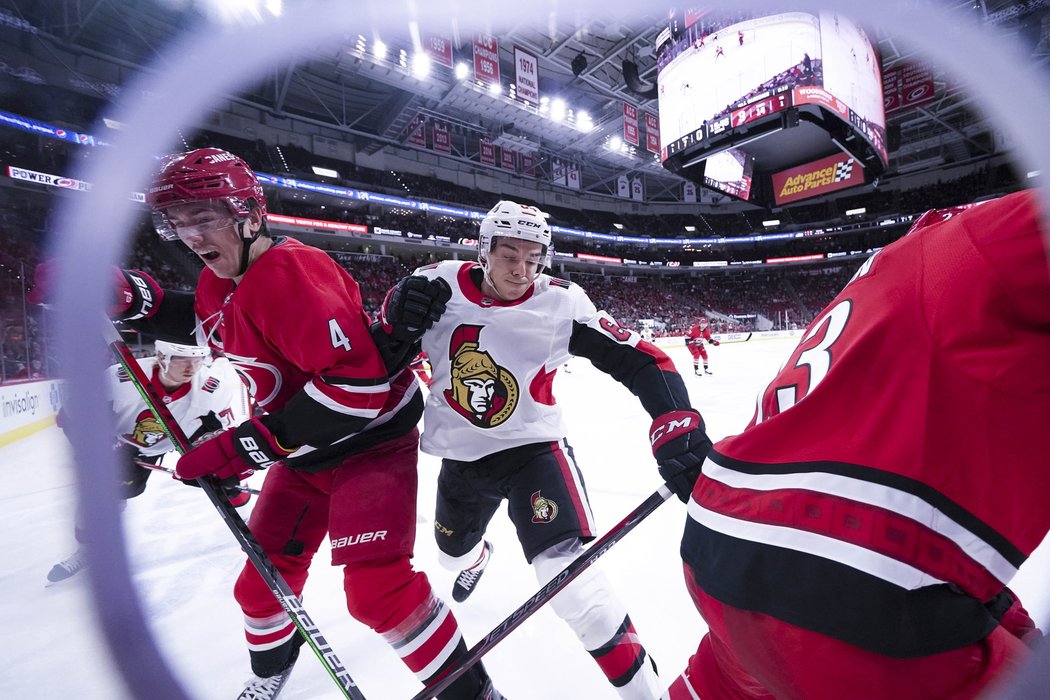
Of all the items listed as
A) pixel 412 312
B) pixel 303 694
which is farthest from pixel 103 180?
pixel 303 694

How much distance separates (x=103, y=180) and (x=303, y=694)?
153cm

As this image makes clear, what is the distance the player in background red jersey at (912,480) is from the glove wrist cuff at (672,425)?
0.78 metres

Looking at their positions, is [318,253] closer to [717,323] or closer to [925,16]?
[925,16]

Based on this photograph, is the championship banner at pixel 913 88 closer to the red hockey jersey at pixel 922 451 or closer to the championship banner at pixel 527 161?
the championship banner at pixel 527 161

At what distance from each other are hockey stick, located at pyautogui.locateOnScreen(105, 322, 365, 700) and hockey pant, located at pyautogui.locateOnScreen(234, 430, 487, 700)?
0.07 meters

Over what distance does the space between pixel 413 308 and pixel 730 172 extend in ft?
36.6

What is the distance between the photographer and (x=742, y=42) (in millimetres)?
7172

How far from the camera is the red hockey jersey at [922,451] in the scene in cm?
48

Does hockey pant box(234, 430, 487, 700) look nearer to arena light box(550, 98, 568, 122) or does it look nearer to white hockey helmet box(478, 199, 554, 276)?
white hockey helmet box(478, 199, 554, 276)

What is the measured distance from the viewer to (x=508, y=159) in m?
17.9

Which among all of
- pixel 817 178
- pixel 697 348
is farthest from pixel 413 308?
pixel 817 178

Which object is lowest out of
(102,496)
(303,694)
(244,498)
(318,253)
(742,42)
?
(303,694)

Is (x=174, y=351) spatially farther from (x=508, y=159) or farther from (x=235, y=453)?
(x=508, y=159)

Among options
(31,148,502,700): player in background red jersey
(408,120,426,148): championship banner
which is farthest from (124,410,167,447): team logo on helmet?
(408,120,426,148): championship banner
